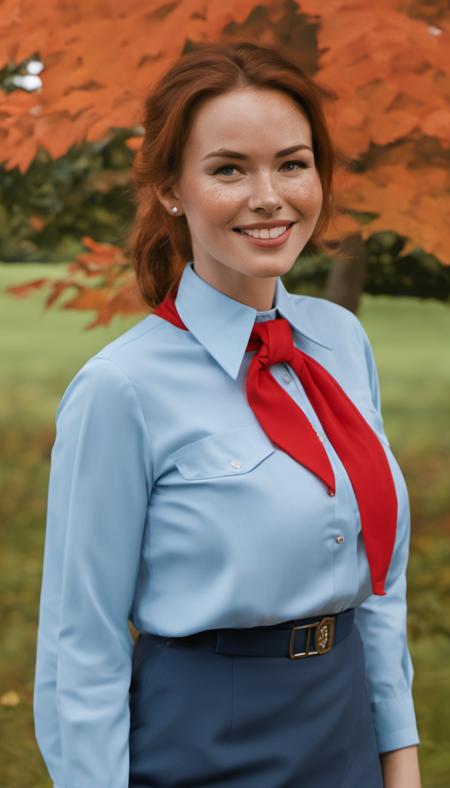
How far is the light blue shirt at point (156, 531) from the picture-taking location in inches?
57.8

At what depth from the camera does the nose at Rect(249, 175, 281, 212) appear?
60.2 inches

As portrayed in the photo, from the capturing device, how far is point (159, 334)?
1.60 meters

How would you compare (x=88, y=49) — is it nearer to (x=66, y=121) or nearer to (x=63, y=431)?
(x=66, y=121)

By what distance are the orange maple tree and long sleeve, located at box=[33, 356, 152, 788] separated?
4.83 feet

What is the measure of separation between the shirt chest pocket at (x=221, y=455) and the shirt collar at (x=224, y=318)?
0.11 metres

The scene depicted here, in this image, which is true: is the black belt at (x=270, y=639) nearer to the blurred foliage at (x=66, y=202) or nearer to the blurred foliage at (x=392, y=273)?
the blurred foliage at (x=66, y=202)

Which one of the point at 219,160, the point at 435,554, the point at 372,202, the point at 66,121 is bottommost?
the point at 435,554

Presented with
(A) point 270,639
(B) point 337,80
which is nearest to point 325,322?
(A) point 270,639

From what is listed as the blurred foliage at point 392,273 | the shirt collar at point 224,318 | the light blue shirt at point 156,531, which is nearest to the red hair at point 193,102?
the shirt collar at point 224,318

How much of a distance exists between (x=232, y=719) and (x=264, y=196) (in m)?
0.78

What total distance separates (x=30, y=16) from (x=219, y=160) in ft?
5.70

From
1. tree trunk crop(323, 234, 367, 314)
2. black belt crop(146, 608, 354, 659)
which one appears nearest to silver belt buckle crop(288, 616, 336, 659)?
black belt crop(146, 608, 354, 659)

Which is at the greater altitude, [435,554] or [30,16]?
[30,16]

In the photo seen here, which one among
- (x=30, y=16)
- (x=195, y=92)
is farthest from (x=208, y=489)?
(x=30, y=16)
